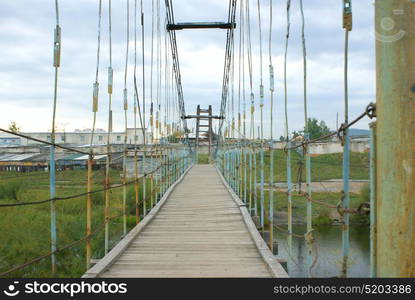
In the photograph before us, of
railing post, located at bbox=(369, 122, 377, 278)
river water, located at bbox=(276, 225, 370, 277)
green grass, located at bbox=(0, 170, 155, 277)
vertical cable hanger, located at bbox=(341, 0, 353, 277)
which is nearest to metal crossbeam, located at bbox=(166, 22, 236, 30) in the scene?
green grass, located at bbox=(0, 170, 155, 277)

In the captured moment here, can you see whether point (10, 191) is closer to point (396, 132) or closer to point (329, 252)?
point (329, 252)

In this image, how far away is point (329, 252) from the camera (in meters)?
8.36

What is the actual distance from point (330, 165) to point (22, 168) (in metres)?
11.0

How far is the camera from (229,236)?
374 centimetres

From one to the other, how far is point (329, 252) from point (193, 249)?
569 cm

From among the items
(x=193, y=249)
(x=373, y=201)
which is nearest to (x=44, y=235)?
(x=193, y=249)

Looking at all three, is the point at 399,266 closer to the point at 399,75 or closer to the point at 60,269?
the point at 399,75

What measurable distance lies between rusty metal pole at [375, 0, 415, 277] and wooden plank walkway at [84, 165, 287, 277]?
1.45 metres

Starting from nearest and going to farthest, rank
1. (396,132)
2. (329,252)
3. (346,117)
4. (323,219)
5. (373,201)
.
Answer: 1. (396,132)
2. (373,201)
3. (346,117)
4. (329,252)
5. (323,219)

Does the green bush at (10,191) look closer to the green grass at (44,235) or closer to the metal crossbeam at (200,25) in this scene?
the green grass at (44,235)

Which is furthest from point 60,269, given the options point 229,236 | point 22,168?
point 22,168

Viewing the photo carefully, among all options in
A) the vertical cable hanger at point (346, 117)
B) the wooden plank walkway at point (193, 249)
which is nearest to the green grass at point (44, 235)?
the wooden plank walkway at point (193, 249)

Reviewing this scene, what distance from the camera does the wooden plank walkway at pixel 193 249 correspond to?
2.63 m

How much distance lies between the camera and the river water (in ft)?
22.9
